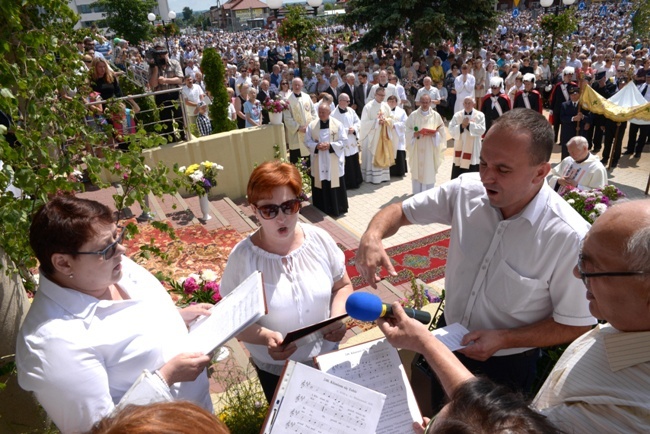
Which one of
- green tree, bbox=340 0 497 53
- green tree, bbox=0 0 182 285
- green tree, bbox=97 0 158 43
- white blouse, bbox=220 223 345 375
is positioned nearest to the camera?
green tree, bbox=0 0 182 285

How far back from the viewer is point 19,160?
7.57 feet

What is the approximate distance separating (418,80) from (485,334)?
52.4 ft

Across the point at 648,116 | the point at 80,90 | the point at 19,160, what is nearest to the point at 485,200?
the point at 19,160

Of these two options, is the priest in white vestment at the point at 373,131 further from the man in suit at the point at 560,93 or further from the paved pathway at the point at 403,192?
the man in suit at the point at 560,93

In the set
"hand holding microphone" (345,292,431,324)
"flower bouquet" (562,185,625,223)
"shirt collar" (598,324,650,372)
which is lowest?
"flower bouquet" (562,185,625,223)

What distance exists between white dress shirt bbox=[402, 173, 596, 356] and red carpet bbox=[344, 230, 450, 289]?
12.7ft

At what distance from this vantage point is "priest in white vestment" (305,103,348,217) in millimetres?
8969

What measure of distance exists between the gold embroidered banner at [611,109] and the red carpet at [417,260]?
16.2 ft

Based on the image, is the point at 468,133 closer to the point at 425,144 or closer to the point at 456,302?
the point at 425,144

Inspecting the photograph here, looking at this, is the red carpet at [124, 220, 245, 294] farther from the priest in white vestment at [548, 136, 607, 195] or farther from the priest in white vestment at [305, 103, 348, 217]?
the priest in white vestment at [548, 136, 607, 195]

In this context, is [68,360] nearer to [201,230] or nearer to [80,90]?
[80,90]

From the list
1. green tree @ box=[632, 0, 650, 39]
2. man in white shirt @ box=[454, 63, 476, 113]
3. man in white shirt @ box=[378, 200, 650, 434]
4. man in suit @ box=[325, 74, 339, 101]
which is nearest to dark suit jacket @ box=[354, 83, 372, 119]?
man in suit @ box=[325, 74, 339, 101]

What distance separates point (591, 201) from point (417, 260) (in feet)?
9.48

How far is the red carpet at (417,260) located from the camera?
21.4 feet
